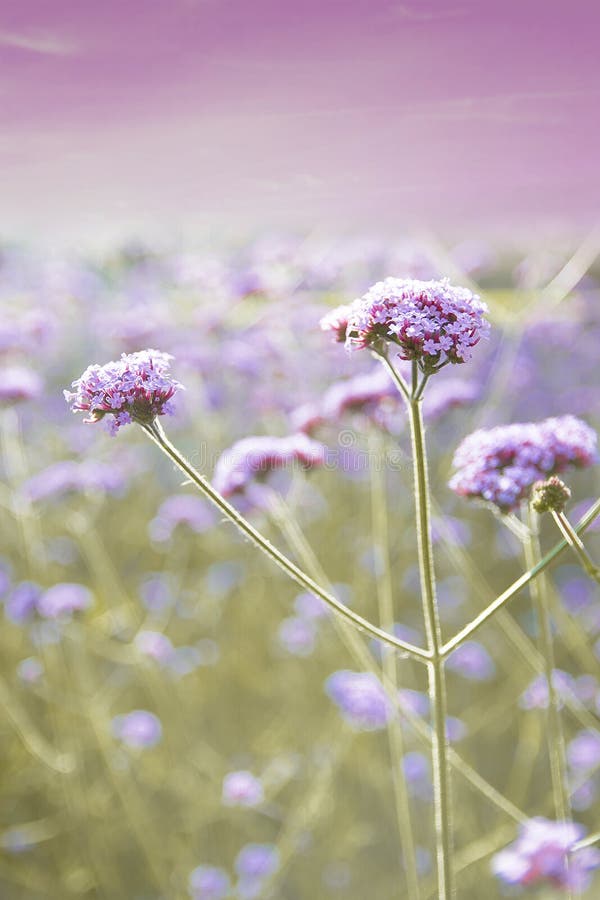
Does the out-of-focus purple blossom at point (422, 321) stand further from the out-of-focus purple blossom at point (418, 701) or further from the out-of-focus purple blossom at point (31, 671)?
Result: the out-of-focus purple blossom at point (31, 671)

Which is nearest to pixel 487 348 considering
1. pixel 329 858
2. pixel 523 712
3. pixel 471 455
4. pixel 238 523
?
pixel 523 712

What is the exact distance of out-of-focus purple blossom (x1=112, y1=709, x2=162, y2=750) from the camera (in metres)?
2.98

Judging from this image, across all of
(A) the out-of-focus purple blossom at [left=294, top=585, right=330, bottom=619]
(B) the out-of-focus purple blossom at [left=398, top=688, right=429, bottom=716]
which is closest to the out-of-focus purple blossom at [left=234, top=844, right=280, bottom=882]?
(B) the out-of-focus purple blossom at [left=398, top=688, right=429, bottom=716]

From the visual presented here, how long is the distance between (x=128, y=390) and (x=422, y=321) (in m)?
0.42

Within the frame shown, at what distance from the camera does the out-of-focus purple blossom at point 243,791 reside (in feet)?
8.74

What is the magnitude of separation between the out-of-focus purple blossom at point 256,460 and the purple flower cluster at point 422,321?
0.81m

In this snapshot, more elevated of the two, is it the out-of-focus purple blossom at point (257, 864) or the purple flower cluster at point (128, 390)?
the purple flower cluster at point (128, 390)

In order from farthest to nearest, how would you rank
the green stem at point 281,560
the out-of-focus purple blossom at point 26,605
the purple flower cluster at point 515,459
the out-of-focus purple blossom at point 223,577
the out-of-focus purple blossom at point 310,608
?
the out-of-focus purple blossom at point 223,577, the out-of-focus purple blossom at point 310,608, the out-of-focus purple blossom at point 26,605, the purple flower cluster at point 515,459, the green stem at point 281,560

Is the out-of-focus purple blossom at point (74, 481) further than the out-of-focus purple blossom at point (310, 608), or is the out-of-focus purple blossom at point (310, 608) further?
the out-of-focus purple blossom at point (310, 608)

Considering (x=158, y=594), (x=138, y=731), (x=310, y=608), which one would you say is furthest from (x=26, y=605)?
(x=310, y=608)

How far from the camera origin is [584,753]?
2752 mm

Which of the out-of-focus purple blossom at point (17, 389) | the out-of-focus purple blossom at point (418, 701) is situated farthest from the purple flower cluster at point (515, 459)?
the out-of-focus purple blossom at point (17, 389)

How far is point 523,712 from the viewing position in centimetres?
354

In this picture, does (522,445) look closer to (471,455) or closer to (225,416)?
(471,455)
